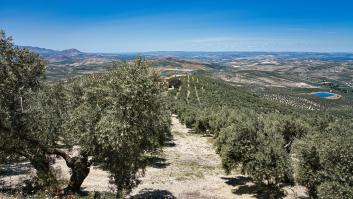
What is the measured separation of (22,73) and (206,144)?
197 feet

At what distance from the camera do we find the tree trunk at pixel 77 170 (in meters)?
28.8

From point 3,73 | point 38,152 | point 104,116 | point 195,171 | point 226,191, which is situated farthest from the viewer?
point 195,171

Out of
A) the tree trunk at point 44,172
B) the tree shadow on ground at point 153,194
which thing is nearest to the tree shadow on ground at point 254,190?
the tree shadow on ground at point 153,194

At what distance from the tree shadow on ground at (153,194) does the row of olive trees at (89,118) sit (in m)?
4.85

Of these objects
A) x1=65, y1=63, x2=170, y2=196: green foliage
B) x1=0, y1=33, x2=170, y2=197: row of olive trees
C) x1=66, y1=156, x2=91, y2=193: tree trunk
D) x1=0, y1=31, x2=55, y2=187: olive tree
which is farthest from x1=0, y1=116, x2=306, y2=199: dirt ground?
x1=0, y1=31, x2=55, y2=187: olive tree

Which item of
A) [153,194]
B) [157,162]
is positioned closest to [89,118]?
[153,194]

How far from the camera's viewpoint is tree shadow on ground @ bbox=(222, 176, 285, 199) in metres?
38.8

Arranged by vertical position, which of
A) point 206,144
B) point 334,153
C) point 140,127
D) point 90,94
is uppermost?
point 90,94

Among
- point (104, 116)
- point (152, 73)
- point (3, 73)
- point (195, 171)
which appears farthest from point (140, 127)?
point (195, 171)

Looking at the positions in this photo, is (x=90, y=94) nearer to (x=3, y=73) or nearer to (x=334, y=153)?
(x=3, y=73)

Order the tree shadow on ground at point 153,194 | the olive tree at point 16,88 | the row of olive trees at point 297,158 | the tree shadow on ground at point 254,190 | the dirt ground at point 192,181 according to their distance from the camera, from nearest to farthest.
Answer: the olive tree at point 16,88 → the row of olive trees at point 297,158 → the tree shadow on ground at point 153,194 → the dirt ground at point 192,181 → the tree shadow on ground at point 254,190

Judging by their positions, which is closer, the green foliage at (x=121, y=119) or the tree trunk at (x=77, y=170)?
the green foliage at (x=121, y=119)

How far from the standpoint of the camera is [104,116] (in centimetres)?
2553

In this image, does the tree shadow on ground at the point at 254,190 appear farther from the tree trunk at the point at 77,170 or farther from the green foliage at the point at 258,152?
the tree trunk at the point at 77,170
